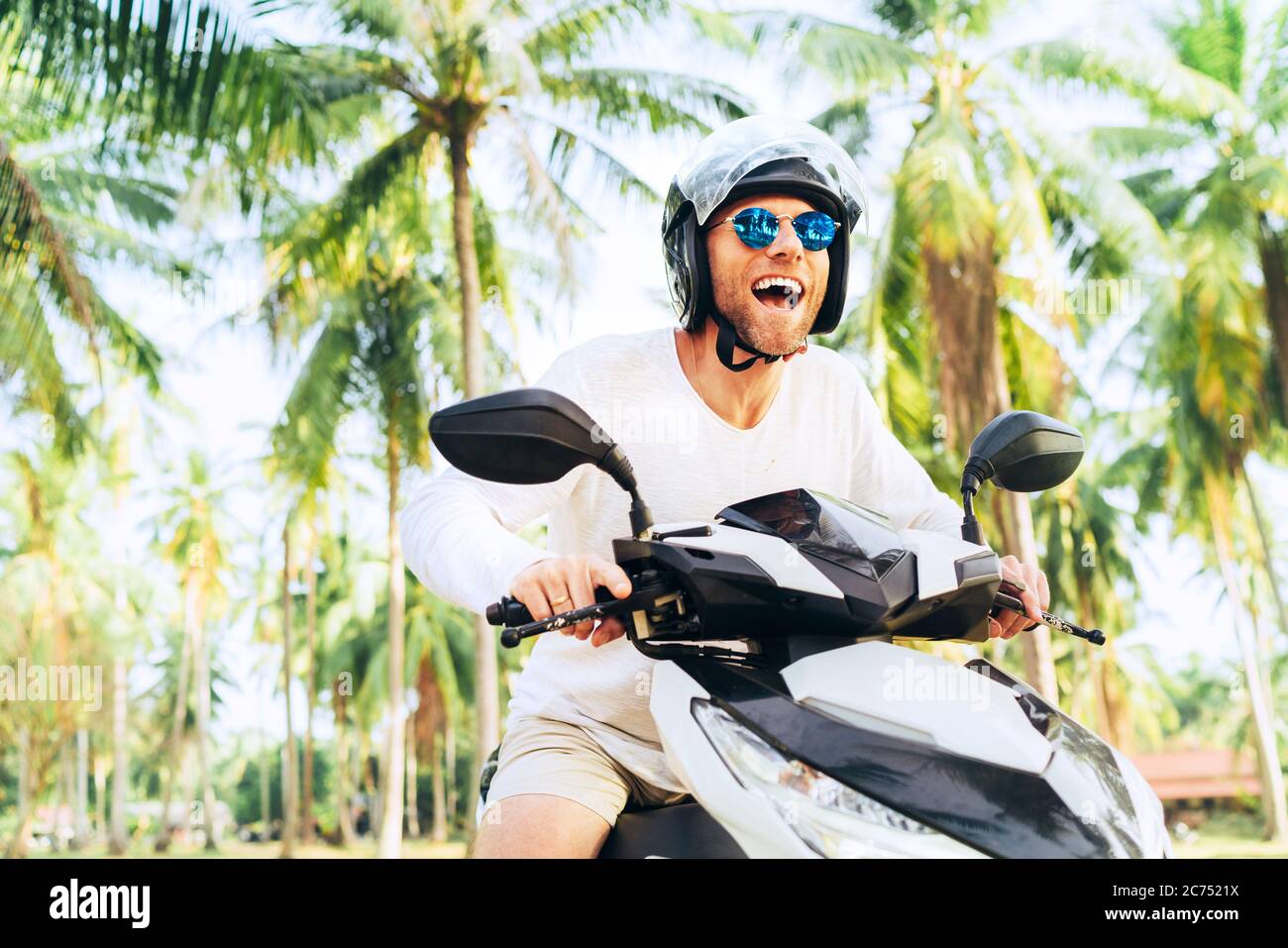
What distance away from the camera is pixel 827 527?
1.60m

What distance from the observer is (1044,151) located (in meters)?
15.1

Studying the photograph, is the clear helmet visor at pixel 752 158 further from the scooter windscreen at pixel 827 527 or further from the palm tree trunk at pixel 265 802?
the palm tree trunk at pixel 265 802

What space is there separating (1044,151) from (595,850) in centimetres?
1509

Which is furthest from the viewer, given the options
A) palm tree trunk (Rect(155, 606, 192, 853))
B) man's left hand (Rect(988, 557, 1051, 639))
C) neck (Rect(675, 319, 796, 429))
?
palm tree trunk (Rect(155, 606, 192, 853))

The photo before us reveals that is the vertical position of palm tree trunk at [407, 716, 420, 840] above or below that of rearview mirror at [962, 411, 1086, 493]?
below

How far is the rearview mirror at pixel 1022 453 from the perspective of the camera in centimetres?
198

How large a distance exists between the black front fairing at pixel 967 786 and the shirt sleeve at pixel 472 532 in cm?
46

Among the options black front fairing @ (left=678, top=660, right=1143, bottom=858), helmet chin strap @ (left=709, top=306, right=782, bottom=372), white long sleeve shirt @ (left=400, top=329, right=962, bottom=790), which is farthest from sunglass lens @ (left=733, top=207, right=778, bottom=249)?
black front fairing @ (left=678, top=660, right=1143, bottom=858)

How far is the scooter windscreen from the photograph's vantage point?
5.14 feet

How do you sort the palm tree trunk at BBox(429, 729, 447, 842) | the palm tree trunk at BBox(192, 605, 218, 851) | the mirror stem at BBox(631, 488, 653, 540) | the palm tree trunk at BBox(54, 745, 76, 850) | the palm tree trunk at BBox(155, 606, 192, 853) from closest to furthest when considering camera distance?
the mirror stem at BBox(631, 488, 653, 540), the palm tree trunk at BBox(192, 605, 218, 851), the palm tree trunk at BBox(429, 729, 447, 842), the palm tree trunk at BBox(155, 606, 192, 853), the palm tree trunk at BBox(54, 745, 76, 850)

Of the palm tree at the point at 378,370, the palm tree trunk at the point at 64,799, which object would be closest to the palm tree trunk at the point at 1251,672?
the palm tree at the point at 378,370

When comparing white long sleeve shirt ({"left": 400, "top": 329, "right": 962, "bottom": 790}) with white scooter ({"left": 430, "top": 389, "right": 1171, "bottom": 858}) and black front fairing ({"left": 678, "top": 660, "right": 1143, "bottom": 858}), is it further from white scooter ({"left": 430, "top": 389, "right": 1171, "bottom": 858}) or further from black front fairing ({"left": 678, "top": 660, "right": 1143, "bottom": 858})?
black front fairing ({"left": 678, "top": 660, "right": 1143, "bottom": 858})

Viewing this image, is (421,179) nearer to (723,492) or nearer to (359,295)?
(359,295)

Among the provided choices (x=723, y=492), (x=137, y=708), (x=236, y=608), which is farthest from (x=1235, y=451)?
(x=137, y=708)
